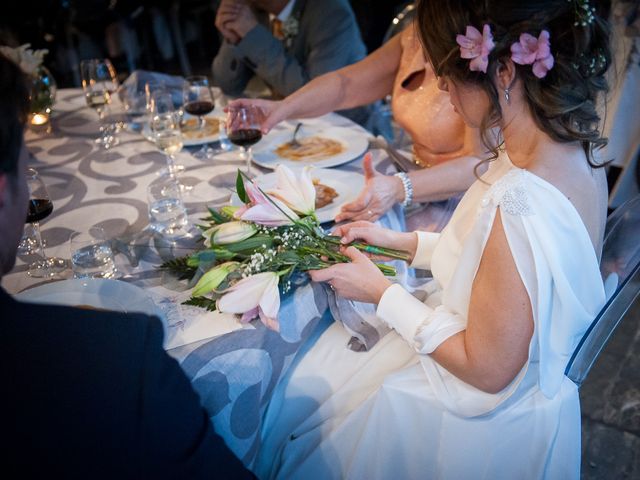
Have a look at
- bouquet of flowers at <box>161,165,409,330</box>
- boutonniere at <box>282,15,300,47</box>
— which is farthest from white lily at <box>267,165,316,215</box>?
boutonniere at <box>282,15,300,47</box>

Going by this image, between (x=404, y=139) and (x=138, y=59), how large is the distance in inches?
187

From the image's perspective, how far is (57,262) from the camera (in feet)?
4.09

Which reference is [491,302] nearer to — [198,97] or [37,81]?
[198,97]

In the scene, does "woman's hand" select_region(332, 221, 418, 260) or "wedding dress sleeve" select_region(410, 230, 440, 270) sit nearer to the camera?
"woman's hand" select_region(332, 221, 418, 260)

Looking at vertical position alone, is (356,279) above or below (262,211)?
below

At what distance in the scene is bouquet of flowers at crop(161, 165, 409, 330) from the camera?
100 centimetres

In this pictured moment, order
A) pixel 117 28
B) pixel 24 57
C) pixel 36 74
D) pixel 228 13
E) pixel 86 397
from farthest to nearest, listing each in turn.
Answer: pixel 117 28, pixel 228 13, pixel 36 74, pixel 24 57, pixel 86 397

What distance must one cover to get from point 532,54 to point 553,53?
61 mm

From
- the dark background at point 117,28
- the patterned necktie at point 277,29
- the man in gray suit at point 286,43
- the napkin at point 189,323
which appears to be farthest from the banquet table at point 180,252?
the dark background at point 117,28

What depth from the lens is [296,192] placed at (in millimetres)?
1183

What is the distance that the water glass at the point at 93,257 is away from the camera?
118 centimetres

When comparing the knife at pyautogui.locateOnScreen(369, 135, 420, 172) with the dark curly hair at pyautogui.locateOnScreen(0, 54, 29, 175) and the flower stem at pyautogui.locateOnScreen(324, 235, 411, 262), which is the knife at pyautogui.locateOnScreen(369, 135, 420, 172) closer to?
the flower stem at pyautogui.locateOnScreen(324, 235, 411, 262)

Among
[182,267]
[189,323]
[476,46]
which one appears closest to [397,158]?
[476,46]

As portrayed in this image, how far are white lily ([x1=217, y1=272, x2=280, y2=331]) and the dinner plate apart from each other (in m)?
0.16
